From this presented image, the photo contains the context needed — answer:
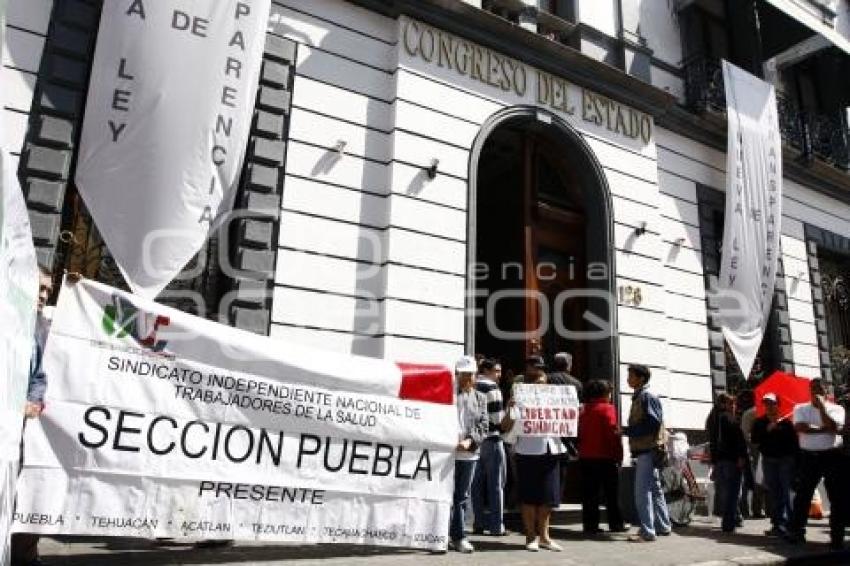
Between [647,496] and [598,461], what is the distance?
70 cm

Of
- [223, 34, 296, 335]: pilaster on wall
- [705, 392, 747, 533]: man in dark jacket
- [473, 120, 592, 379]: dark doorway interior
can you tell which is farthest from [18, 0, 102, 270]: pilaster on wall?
[705, 392, 747, 533]: man in dark jacket

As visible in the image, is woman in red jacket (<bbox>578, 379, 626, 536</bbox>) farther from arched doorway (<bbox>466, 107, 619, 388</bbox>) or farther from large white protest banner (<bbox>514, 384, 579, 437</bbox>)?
arched doorway (<bbox>466, 107, 619, 388</bbox>)

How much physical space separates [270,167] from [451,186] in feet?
8.31

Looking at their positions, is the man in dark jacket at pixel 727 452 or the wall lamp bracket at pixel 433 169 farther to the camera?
the wall lamp bracket at pixel 433 169

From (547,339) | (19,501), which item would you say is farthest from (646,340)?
(19,501)

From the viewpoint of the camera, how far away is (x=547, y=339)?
36.1ft

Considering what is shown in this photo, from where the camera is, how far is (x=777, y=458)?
886 centimetres

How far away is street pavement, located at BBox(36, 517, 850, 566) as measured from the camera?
5.66 meters

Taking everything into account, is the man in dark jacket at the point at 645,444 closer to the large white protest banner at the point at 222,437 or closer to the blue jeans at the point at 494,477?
the blue jeans at the point at 494,477

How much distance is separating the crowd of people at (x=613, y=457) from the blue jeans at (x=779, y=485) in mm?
12

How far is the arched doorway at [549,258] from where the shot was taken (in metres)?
10.8

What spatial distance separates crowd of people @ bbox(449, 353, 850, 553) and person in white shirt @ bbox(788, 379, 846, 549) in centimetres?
1

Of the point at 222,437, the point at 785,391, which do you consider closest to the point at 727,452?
the point at 785,391

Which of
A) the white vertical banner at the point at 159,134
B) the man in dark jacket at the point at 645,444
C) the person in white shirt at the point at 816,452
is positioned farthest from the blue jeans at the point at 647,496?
the white vertical banner at the point at 159,134
